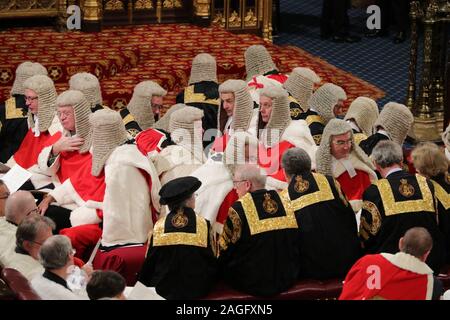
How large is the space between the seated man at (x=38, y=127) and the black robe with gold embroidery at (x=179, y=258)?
209cm

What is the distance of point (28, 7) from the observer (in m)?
13.7

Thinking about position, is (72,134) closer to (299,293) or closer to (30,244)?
(30,244)

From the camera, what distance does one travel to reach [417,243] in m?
6.04

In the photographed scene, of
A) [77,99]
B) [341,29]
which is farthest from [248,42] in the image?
[77,99]

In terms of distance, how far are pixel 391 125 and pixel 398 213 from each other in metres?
1.65

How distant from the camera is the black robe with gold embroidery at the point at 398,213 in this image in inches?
272

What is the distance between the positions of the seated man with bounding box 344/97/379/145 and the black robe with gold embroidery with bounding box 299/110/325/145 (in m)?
0.24

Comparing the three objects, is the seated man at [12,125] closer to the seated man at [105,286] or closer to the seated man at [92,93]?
the seated man at [92,93]

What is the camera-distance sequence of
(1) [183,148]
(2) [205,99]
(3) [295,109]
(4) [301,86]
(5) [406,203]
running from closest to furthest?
1. (5) [406,203]
2. (1) [183,148]
3. (3) [295,109]
4. (4) [301,86]
5. (2) [205,99]

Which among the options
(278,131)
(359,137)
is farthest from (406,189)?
(278,131)

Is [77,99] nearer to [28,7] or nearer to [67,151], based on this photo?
[67,151]

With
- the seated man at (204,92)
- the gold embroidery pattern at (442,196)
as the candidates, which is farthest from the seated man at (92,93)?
the gold embroidery pattern at (442,196)

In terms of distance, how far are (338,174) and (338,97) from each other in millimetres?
1236

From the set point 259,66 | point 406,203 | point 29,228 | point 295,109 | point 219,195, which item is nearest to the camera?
point 29,228
